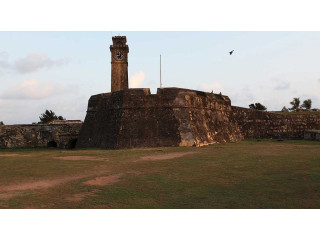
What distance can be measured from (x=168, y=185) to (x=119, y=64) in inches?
1589

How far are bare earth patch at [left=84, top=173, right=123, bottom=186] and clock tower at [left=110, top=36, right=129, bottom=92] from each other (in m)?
37.7

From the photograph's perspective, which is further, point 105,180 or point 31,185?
point 105,180

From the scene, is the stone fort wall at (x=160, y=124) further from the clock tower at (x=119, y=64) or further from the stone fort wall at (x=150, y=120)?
the clock tower at (x=119, y=64)

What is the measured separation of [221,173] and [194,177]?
77cm

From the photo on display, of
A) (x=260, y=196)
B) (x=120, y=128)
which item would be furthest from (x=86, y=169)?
(x=120, y=128)

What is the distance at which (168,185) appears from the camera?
570 centimetres

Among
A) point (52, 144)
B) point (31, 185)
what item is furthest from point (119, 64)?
point (31, 185)

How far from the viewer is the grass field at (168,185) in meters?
4.45

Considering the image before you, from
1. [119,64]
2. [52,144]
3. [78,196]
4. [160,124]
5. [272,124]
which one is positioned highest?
[119,64]

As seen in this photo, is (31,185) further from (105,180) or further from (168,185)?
(168,185)

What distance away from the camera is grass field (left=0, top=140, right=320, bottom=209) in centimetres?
445

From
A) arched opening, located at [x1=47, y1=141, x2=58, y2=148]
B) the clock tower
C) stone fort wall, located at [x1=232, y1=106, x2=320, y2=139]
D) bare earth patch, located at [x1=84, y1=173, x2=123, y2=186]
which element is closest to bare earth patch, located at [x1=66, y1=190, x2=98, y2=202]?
bare earth patch, located at [x1=84, y1=173, x2=123, y2=186]

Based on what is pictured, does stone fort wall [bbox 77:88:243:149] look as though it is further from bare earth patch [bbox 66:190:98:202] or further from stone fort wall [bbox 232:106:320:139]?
bare earth patch [bbox 66:190:98:202]
